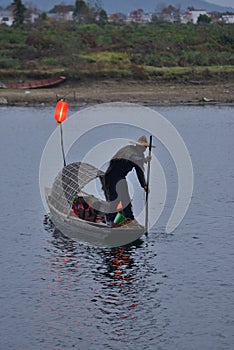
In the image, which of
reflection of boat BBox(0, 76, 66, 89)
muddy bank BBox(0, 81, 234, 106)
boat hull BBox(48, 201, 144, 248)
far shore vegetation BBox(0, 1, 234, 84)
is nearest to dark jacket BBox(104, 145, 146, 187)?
boat hull BBox(48, 201, 144, 248)

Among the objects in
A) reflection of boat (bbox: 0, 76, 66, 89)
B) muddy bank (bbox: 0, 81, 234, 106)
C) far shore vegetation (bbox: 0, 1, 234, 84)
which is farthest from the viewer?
far shore vegetation (bbox: 0, 1, 234, 84)

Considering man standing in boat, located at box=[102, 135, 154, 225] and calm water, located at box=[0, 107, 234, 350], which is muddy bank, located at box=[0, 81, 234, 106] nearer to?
calm water, located at box=[0, 107, 234, 350]

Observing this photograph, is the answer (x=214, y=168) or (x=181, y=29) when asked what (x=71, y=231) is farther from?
(x=181, y=29)

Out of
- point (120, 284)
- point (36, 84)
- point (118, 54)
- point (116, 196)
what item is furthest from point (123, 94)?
point (120, 284)

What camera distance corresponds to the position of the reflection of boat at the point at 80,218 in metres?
23.3

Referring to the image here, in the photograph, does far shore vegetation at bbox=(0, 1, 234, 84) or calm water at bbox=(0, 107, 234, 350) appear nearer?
calm water at bbox=(0, 107, 234, 350)

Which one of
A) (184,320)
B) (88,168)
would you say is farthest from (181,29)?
(184,320)

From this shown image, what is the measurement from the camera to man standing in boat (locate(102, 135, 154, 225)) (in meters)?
23.1

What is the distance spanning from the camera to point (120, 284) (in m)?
20.9

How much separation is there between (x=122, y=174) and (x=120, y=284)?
3.78 m

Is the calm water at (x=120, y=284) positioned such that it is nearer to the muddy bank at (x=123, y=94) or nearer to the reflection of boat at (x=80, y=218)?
the reflection of boat at (x=80, y=218)

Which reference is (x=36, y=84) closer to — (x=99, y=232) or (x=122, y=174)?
(x=122, y=174)

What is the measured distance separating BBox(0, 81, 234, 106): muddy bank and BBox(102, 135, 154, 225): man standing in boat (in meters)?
37.9

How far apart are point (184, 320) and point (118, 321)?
1.39 metres
